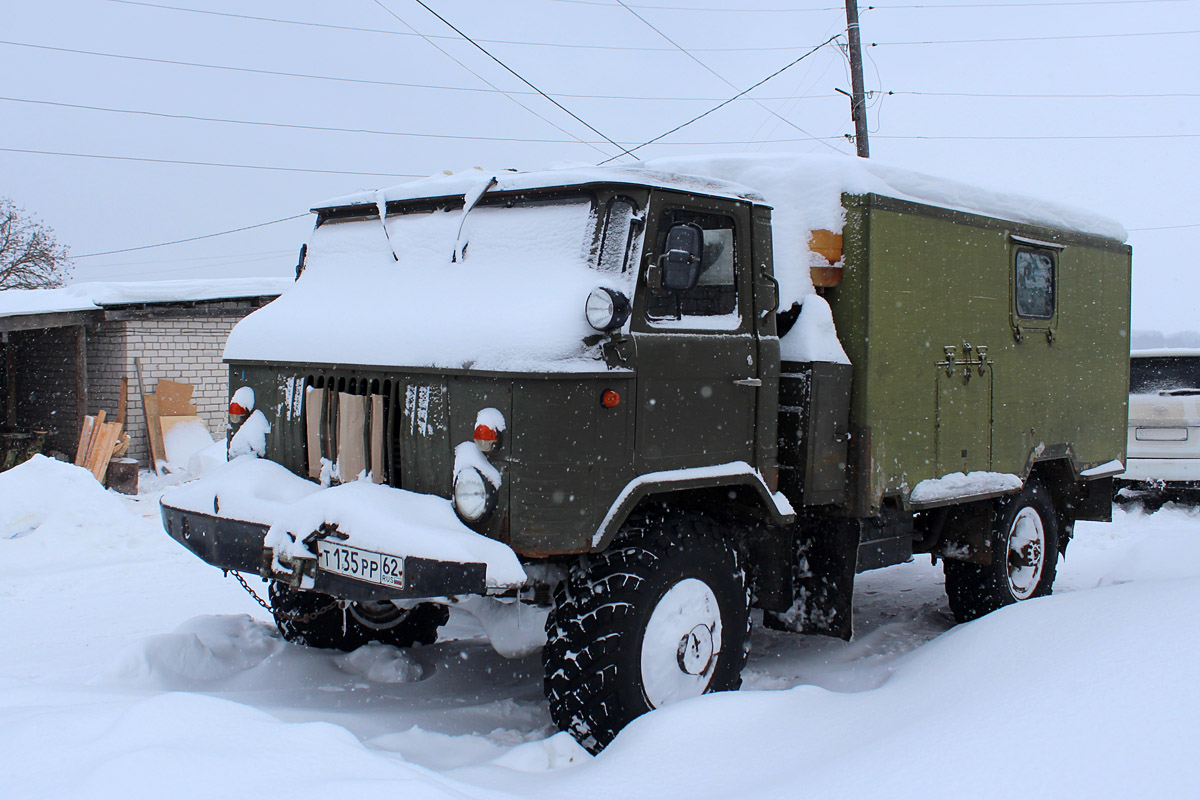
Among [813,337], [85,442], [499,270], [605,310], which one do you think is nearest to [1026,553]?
[813,337]

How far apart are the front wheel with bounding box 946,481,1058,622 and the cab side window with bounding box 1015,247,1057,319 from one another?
3.93 ft

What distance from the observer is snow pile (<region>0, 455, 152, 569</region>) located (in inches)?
328

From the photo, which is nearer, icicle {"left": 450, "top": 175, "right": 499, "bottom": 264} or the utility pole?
icicle {"left": 450, "top": 175, "right": 499, "bottom": 264}

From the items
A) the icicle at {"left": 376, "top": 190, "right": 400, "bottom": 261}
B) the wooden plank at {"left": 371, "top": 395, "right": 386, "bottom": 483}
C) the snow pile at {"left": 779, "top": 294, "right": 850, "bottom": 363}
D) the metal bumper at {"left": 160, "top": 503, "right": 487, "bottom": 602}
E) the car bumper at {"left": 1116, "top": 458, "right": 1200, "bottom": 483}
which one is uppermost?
the icicle at {"left": 376, "top": 190, "right": 400, "bottom": 261}

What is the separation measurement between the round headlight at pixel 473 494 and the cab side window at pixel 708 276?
3.40 feet

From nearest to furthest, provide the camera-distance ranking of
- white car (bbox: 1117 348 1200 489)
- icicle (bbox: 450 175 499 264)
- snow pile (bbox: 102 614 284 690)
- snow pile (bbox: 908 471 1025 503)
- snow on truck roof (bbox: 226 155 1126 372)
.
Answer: snow on truck roof (bbox: 226 155 1126 372) → icicle (bbox: 450 175 499 264) → snow pile (bbox: 102 614 284 690) → snow pile (bbox: 908 471 1025 503) → white car (bbox: 1117 348 1200 489)

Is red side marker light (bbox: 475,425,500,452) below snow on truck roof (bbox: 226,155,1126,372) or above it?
below

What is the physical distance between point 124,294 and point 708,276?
11314 mm

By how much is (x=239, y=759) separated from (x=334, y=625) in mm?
2460

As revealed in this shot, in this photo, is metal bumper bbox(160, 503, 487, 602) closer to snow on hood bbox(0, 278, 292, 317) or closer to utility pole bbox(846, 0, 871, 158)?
snow on hood bbox(0, 278, 292, 317)

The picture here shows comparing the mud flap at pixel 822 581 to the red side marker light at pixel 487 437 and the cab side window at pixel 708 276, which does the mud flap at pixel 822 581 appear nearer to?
the cab side window at pixel 708 276

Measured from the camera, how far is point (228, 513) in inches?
169

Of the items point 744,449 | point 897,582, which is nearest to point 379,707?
point 744,449

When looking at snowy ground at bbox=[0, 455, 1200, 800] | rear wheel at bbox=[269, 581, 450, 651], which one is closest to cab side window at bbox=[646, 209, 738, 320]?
snowy ground at bbox=[0, 455, 1200, 800]
